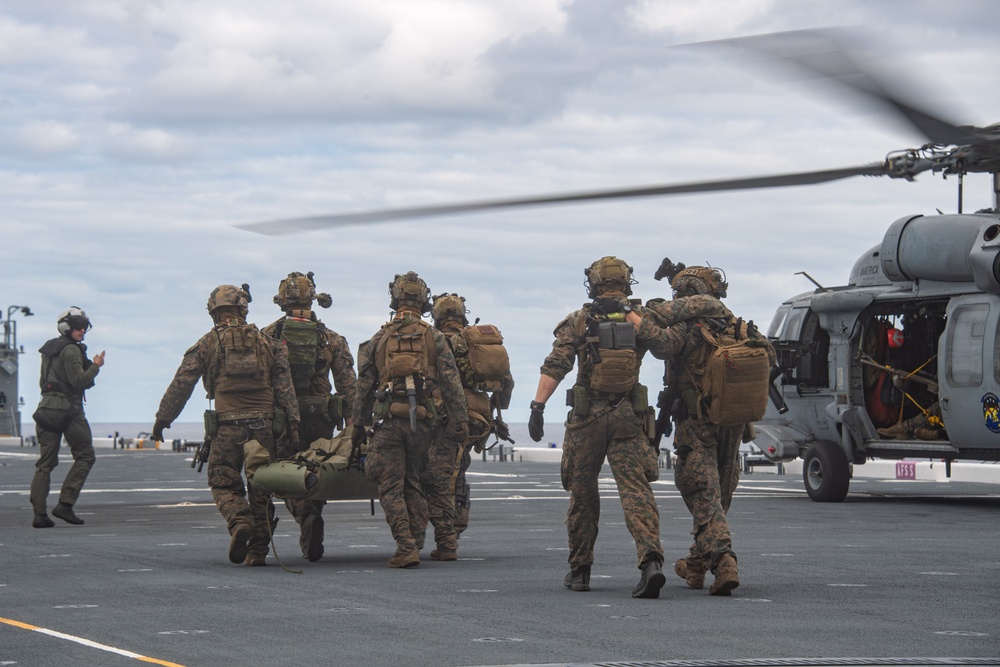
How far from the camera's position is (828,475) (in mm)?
18406

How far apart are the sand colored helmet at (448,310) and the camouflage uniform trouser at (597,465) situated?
3514 millimetres

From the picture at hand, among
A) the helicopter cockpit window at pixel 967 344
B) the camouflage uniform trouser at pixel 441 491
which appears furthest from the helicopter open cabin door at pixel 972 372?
the camouflage uniform trouser at pixel 441 491

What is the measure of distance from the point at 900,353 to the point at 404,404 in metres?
10.0

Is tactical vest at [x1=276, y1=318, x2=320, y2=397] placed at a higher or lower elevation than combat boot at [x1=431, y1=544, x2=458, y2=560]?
higher

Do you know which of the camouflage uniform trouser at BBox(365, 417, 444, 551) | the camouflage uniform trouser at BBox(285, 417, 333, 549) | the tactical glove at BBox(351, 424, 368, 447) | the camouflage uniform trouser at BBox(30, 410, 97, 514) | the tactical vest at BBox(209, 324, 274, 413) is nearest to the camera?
the camouflage uniform trouser at BBox(365, 417, 444, 551)

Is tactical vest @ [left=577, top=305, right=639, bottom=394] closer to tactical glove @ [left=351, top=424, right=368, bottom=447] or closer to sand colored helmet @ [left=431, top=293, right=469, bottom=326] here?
tactical glove @ [left=351, top=424, right=368, bottom=447]

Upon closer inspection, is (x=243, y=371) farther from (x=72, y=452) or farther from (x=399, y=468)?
(x=72, y=452)

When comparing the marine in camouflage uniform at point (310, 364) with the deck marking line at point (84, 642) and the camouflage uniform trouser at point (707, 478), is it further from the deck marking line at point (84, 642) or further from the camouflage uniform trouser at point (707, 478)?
the deck marking line at point (84, 642)

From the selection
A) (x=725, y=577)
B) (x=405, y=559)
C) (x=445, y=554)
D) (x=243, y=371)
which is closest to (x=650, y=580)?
(x=725, y=577)

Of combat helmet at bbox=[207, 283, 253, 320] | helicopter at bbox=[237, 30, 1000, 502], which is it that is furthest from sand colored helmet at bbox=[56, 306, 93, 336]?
helicopter at bbox=[237, 30, 1000, 502]

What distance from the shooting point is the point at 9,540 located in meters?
12.5

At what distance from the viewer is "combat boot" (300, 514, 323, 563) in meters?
10.8

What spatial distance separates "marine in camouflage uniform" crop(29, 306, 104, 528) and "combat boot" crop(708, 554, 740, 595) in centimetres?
776

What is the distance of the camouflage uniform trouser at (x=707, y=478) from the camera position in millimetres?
8781
